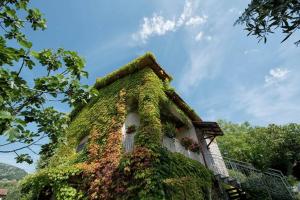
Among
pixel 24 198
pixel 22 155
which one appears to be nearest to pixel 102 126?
pixel 24 198

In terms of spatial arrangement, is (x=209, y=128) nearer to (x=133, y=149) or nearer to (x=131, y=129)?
(x=131, y=129)

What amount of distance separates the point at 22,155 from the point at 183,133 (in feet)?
34.4

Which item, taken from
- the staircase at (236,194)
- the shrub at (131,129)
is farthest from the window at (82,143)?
the staircase at (236,194)

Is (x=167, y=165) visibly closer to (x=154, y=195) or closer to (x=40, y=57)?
(x=154, y=195)

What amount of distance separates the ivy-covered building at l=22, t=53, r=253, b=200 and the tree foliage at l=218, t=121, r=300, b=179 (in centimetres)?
1434

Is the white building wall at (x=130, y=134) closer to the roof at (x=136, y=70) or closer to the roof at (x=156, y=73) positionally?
the roof at (x=156, y=73)

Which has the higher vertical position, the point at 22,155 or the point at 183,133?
the point at 183,133

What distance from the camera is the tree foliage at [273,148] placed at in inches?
1051

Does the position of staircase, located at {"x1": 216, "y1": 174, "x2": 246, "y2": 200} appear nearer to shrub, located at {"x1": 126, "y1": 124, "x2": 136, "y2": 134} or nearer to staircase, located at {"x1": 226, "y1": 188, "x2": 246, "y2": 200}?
staircase, located at {"x1": 226, "y1": 188, "x2": 246, "y2": 200}

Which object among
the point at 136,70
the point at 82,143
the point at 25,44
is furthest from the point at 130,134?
the point at 25,44

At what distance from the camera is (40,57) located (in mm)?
3867

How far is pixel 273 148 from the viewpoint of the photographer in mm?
27562

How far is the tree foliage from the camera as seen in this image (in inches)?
1051

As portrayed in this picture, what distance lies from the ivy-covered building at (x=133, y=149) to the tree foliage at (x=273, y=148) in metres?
14.3
